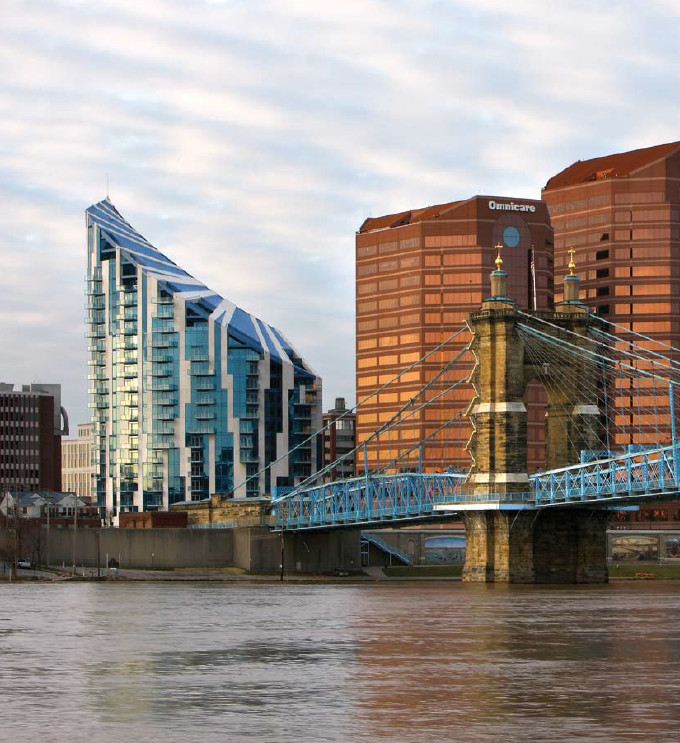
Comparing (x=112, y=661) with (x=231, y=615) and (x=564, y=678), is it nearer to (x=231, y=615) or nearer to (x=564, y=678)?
(x=564, y=678)

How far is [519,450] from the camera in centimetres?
15750

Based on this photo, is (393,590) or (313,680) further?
(393,590)

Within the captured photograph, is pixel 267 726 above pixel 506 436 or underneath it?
underneath

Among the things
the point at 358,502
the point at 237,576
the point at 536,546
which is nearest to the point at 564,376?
the point at 536,546

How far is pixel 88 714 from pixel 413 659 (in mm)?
19626

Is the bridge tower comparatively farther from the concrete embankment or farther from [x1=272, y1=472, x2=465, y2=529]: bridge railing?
the concrete embankment

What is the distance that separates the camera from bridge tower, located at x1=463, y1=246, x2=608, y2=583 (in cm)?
15638

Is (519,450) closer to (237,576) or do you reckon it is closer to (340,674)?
(237,576)

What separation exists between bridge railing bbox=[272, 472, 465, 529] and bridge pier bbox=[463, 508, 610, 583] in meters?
9.86

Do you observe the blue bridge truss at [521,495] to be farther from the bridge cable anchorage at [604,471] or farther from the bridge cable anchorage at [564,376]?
the bridge cable anchorage at [564,376]

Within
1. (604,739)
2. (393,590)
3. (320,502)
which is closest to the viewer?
(604,739)

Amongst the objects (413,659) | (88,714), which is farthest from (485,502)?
(88,714)

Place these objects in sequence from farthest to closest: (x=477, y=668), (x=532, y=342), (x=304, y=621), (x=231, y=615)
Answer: (x=532, y=342) < (x=231, y=615) < (x=304, y=621) < (x=477, y=668)

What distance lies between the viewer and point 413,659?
6219 centimetres
